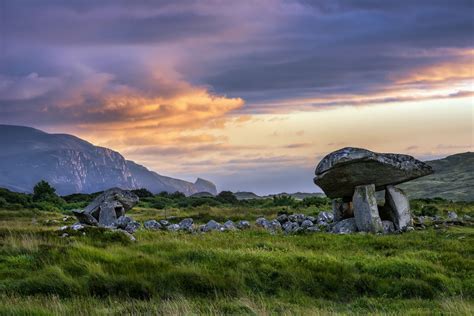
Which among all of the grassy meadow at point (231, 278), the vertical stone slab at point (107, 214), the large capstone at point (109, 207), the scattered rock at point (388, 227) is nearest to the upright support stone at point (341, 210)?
the scattered rock at point (388, 227)

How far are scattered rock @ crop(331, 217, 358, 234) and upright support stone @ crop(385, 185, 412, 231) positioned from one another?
2163 millimetres

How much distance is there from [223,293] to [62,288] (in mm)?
4302

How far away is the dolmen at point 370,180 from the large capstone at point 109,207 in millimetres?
12422

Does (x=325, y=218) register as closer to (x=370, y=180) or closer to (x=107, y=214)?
(x=370, y=180)

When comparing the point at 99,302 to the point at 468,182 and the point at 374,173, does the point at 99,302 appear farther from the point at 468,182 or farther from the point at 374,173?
the point at 468,182

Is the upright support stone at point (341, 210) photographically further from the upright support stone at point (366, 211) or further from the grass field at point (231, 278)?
the grass field at point (231, 278)

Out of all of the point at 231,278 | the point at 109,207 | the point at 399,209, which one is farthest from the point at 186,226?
→ the point at 231,278

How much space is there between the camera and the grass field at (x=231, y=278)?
1264 centimetres

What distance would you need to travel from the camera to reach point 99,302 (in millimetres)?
13266

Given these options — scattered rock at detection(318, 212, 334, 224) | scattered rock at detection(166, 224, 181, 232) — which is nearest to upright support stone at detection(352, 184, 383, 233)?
scattered rock at detection(318, 212, 334, 224)

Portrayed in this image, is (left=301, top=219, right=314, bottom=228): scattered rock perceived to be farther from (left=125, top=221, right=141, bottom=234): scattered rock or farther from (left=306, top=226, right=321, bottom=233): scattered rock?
(left=125, top=221, right=141, bottom=234): scattered rock

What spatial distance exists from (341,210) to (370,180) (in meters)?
2.79

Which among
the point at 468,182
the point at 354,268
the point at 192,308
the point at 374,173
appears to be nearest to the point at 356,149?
the point at 374,173

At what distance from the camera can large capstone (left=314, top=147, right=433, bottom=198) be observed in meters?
26.5
